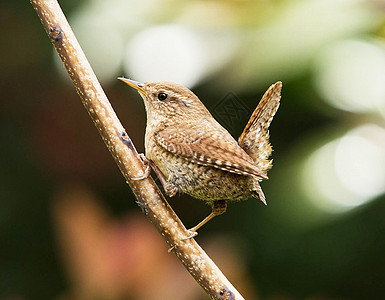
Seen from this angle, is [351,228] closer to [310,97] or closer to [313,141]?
[313,141]

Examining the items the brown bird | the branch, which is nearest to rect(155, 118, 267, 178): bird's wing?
the brown bird

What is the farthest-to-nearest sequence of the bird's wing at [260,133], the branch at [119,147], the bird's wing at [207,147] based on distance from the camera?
the bird's wing at [260,133] → the bird's wing at [207,147] → the branch at [119,147]

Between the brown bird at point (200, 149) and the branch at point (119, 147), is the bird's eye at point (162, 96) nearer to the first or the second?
the brown bird at point (200, 149)

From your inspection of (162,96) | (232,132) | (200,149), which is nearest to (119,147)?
(200,149)

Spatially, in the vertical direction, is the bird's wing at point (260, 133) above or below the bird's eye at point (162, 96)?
below

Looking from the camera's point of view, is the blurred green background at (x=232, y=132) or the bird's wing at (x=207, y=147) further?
the blurred green background at (x=232, y=132)

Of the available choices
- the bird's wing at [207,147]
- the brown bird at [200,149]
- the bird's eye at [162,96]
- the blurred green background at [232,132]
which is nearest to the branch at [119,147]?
the brown bird at [200,149]

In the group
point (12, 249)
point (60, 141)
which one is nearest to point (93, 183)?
point (60, 141)

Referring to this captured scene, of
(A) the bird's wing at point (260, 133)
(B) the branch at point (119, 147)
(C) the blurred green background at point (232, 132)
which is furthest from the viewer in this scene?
(C) the blurred green background at point (232, 132)
